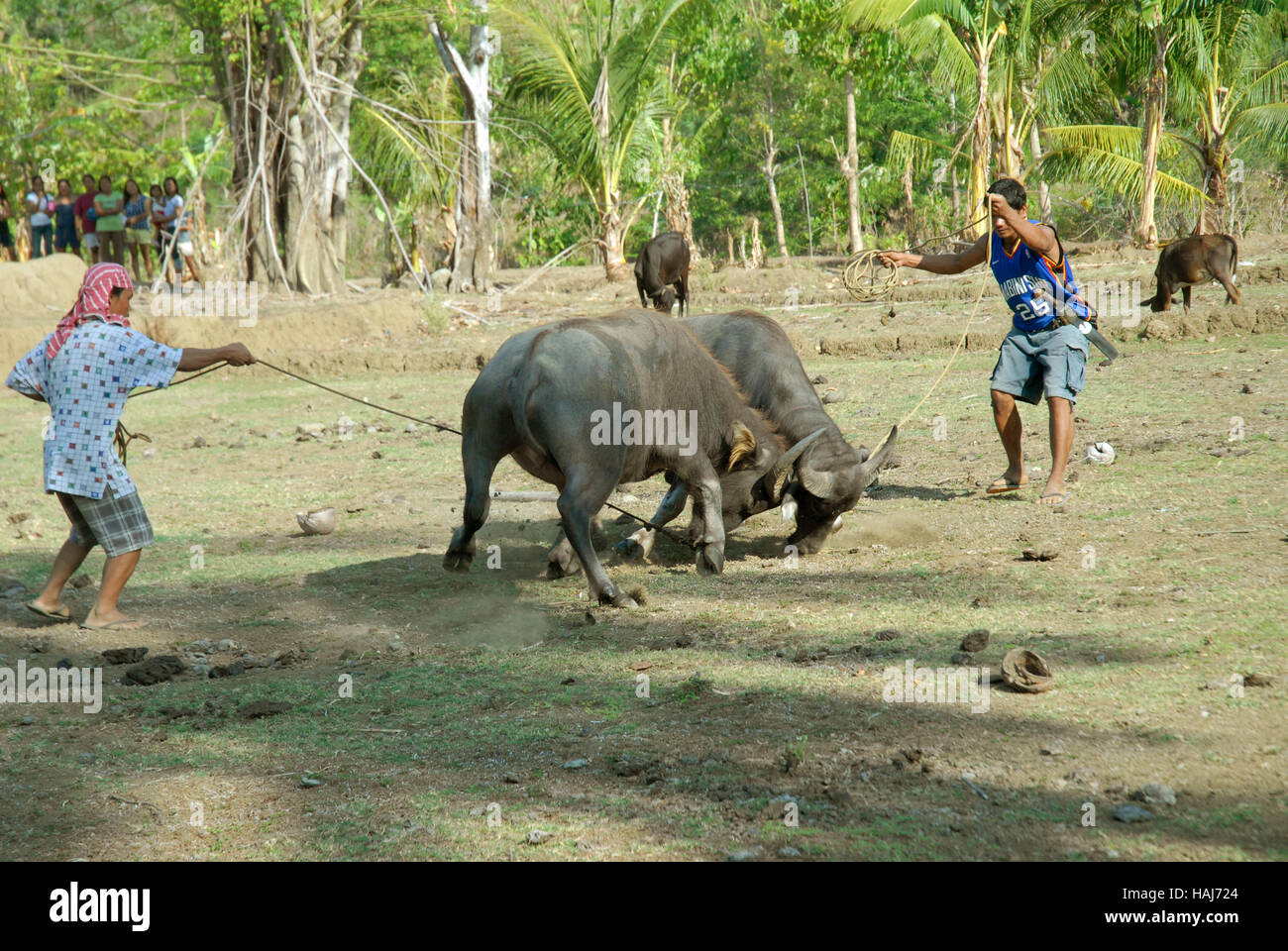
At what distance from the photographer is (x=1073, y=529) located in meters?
7.42

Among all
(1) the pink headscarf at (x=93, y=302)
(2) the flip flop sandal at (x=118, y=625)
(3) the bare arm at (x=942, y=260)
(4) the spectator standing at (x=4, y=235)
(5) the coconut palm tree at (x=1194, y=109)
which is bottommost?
(2) the flip flop sandal at (x=118, y=625)

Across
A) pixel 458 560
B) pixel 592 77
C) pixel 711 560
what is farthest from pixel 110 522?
pixel 592 77

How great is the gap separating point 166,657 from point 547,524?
11.9 feet

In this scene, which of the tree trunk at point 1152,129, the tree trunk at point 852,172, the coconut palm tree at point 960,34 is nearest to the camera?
the coconut palm tree at point 960,34

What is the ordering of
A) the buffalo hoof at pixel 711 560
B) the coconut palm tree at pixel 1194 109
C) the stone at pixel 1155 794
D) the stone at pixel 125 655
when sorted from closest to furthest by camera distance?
the stone at pixel 1155 794 < the stone at pixel 125 655 < the buffalo hoof at pixel 711 560 < the coconut palm tree at pixel 1194 109

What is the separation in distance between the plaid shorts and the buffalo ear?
140 inches

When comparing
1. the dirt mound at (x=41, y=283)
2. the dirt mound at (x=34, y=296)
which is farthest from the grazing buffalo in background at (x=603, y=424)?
the dirt mound at (x=41, y=283)

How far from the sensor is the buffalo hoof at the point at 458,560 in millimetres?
7129

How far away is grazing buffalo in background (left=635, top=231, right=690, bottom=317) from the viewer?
17.0 meters

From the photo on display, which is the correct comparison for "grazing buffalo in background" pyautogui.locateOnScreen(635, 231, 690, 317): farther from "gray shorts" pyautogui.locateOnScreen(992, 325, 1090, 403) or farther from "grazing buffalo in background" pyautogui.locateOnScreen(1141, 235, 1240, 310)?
"gray shorts" pyautogui.locateOnScreen(992, 325, 1090, 403)

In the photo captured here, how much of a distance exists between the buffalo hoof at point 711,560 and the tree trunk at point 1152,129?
18.1 meters

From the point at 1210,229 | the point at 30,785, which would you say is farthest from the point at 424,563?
the point at 1210,229

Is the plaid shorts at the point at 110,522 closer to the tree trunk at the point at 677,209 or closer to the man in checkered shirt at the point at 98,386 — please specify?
the man in checkered shirt at the point at 98,386

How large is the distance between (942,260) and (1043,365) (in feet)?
3.30
